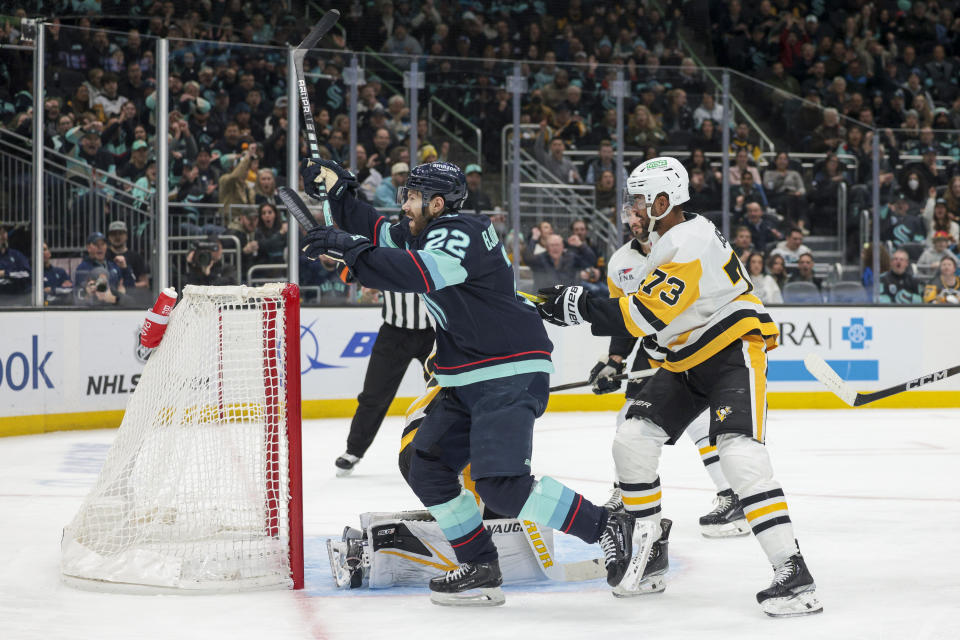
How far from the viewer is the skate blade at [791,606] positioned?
10.6 ft

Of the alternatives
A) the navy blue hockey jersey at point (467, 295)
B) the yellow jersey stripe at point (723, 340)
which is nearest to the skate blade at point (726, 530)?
the yellow jersey stripe at point (723, 340)

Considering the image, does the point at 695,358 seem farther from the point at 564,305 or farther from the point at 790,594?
the point at 790,594

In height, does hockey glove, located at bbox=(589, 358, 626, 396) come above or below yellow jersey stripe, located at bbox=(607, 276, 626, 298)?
below

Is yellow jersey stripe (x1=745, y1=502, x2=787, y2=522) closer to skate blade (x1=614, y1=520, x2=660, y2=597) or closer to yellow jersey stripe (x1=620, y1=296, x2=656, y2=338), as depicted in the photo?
skate blade (x1=614, y1=520, x2=660, y2=597)

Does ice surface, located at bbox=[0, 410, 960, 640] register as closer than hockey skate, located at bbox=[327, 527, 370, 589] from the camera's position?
Yes

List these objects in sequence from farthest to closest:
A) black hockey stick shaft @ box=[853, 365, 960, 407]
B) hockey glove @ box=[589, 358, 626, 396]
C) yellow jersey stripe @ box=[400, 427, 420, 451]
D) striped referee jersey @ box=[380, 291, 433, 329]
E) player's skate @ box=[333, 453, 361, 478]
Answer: player's skate @ box=[333, 453, 361, 478] → striped referee jersey @ box=[380, 291, 433, 329] → hockey glove @ box=[589, 358, 626, 396] → black hockey stick shaft @ box=[853, 365, 960, 407] → yellow jersey stripe @ box=[400, 427, 420, 451]

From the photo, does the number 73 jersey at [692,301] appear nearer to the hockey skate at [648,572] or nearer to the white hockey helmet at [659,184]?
the white hockey helmet at [659,184]

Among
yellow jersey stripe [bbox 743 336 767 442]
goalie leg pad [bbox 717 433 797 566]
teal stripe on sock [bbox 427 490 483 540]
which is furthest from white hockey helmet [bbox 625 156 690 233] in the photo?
teal stripe on sock [bbox 427 490 483 540]

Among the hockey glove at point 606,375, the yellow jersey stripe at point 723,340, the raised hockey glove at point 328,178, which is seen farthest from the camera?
the hockey glove at point 606,375

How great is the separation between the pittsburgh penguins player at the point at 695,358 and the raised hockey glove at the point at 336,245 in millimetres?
579

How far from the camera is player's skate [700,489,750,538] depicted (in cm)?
442

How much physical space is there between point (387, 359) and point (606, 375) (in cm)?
127

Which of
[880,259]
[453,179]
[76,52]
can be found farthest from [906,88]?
[453,179]

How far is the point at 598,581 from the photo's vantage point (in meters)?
3.66
